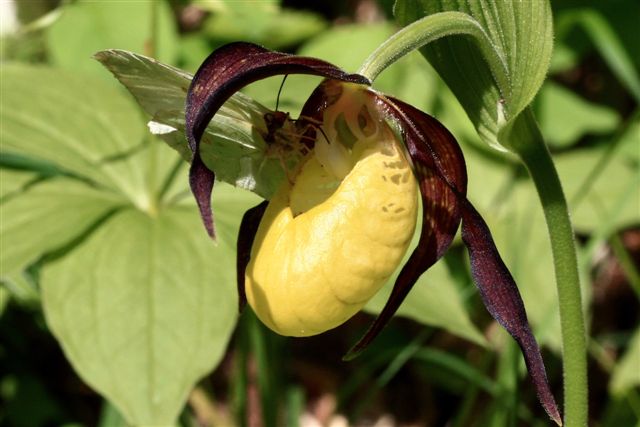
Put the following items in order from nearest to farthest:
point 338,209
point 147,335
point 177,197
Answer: point 338,209
point 147,335
point 177,197

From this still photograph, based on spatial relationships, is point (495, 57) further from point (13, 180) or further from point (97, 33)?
point (97, 33)

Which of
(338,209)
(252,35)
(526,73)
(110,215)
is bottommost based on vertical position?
(110,215)

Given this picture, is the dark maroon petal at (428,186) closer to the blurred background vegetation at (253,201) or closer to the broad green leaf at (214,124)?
the broad green leaf at (214,124)

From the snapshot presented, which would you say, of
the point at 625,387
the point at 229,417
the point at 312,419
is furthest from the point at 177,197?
the point at 625,387

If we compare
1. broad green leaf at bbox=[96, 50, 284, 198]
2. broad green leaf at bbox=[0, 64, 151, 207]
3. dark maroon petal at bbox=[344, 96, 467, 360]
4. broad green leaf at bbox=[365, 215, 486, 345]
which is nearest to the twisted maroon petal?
dark maroon petal at bbox=[344, 96, 467, 360]

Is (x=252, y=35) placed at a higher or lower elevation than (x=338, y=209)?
lower

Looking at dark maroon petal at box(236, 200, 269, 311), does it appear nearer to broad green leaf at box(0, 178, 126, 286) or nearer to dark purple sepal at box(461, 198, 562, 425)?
dark purple sepal at box(461, 198, 562, 425)

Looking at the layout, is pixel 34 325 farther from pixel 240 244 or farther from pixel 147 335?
pixel 240 244
